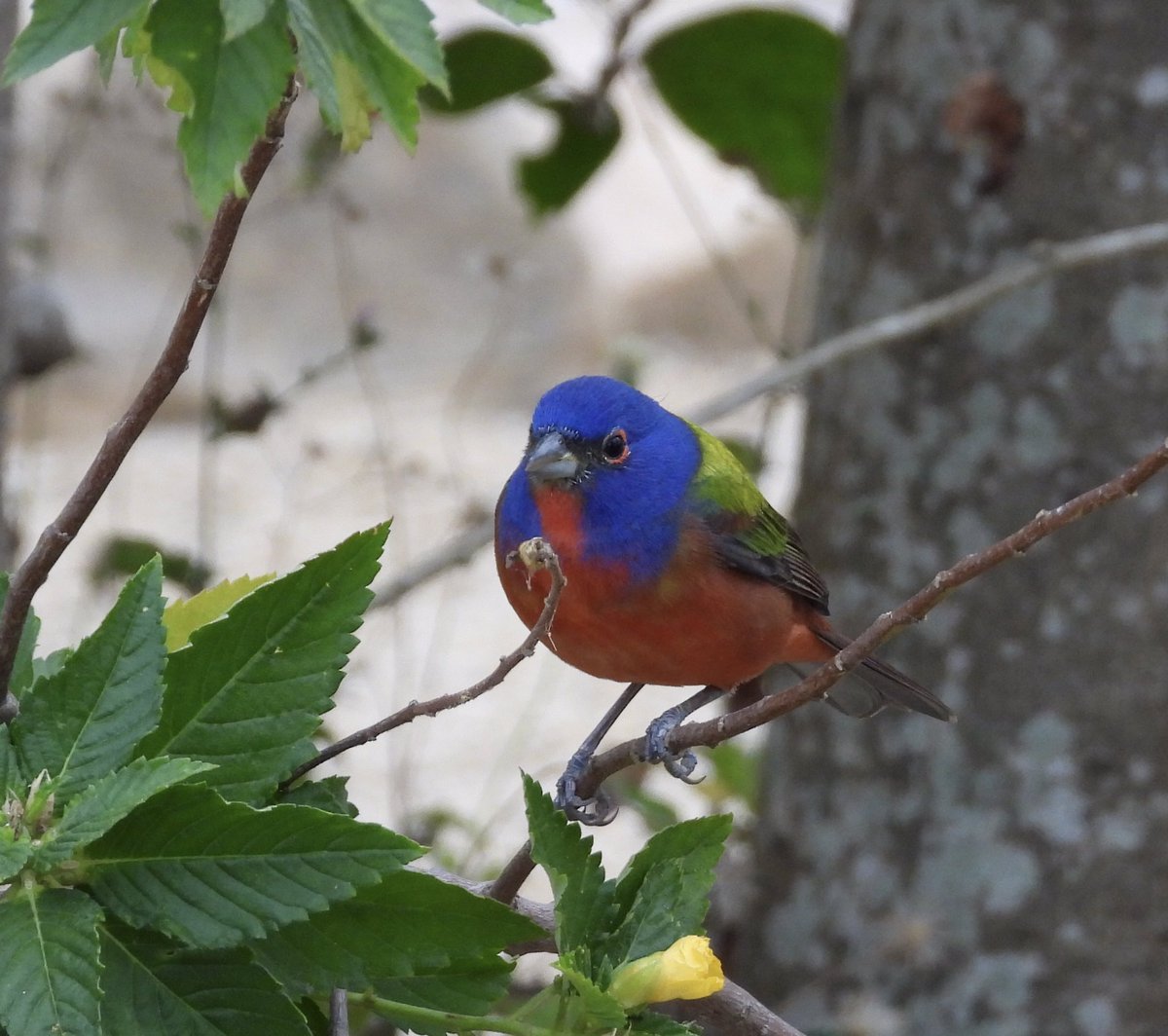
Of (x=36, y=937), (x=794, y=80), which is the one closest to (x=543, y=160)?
(x=794, y=80)

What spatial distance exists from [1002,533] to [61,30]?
3611 mm

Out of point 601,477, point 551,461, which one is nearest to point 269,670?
point 551,461

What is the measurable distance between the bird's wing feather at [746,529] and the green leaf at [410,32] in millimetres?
1862

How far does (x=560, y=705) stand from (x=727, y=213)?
8670 millimetres

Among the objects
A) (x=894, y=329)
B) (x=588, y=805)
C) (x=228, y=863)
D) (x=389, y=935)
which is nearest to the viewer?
(x=228, y=863)

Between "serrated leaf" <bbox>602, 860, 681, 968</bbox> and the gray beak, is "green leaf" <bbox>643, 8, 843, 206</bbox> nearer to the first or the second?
the gray beak

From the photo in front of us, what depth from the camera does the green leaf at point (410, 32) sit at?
1248 mm

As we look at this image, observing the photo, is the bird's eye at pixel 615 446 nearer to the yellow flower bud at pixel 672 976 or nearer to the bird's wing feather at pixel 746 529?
the bird's wing feather at pixel 746 529

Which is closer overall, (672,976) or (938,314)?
(672,976)

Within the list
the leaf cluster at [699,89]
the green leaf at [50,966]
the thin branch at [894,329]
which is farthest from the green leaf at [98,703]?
the leaf cluster at [699,89]

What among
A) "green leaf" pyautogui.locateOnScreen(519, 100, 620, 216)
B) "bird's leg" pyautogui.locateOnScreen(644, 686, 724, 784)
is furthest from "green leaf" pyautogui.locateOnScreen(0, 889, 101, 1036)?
"green leaf" pyautogui.locateOnScreen(519, 100, 620, 216)

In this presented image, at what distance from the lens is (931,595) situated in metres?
1.43

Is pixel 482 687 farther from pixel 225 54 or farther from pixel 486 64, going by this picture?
pixel 486 64

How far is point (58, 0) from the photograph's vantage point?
1.22 m
